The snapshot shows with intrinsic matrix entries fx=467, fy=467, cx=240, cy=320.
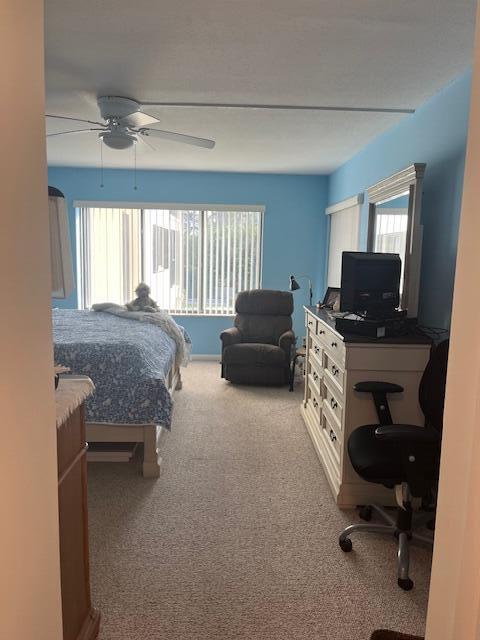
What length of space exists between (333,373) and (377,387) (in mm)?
616

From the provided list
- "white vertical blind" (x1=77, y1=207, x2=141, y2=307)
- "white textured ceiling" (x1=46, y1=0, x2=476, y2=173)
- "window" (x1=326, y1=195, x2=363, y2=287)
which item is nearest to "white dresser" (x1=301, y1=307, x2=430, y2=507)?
"white textured ceiling" (x1=46, y1=0, x2=476, y2=173)

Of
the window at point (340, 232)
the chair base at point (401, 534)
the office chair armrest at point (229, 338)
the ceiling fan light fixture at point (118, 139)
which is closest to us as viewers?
the chair base at point (401, 534)

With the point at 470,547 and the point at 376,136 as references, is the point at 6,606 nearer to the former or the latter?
the point at 470,547

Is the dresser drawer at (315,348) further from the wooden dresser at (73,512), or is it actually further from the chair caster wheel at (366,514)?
the wooden dresser at (73,512)

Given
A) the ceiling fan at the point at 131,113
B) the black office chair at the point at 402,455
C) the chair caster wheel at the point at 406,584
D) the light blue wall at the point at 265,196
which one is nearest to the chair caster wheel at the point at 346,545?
the black office chair at the point at 402,455

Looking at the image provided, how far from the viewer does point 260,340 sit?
545cm

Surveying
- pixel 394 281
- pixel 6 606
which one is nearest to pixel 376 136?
pixel 394 281

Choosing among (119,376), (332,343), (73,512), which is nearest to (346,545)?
(332,343)

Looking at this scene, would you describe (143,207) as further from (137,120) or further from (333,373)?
(333,373)

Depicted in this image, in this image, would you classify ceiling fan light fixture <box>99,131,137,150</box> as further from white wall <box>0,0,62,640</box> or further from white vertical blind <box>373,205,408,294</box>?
white wall <box>0,0,62,640</box>

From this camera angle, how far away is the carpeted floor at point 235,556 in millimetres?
1831

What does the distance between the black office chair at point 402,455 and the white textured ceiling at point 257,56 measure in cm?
146

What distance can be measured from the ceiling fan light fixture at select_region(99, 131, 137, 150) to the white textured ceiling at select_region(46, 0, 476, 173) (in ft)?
0.81

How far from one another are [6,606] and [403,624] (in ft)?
4.99
